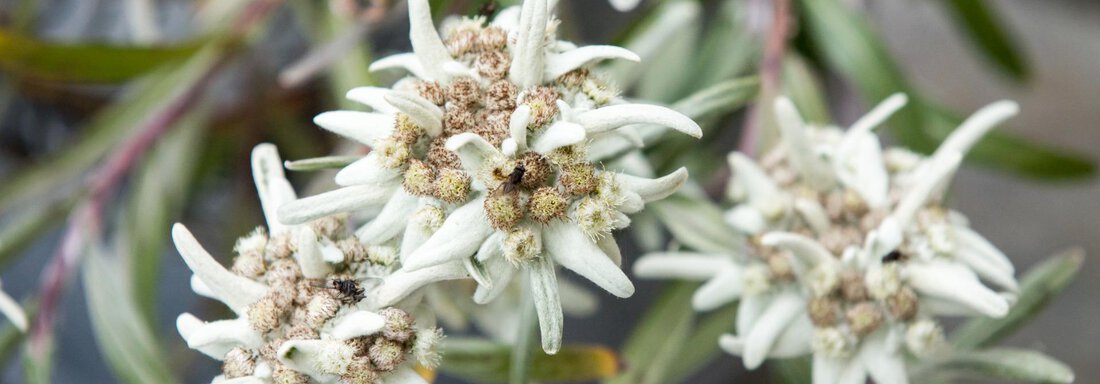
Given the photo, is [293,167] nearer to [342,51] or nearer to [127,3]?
[342,51]

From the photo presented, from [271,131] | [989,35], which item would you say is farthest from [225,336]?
[989,35]

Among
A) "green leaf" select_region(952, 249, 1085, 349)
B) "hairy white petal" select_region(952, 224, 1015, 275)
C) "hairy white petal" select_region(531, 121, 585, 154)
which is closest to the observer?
"hairy white petal" select_region(531, 121, 585, 154)

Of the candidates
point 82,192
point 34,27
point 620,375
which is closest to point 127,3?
point 34,27

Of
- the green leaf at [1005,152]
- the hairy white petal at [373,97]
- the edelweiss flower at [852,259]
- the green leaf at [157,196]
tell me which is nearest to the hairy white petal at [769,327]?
the edelweiss flower at [852,259]

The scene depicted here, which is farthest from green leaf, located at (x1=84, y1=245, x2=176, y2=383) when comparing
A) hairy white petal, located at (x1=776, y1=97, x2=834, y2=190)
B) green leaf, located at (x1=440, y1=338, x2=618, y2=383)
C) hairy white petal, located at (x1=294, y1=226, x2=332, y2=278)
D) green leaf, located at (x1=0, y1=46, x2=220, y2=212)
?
hairy white petal, located at (x1=776, y1=97, x2=834, y2=190)

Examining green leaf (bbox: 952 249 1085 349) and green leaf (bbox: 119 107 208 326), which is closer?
green leaf (bbox: 952 249 1085 349)

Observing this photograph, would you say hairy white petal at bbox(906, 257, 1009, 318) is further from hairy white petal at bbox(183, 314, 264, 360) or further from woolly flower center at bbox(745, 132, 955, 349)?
hairy white petal at bbox(183, 314, 264, 360)

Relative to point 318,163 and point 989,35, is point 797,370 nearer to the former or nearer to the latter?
point 318,163
